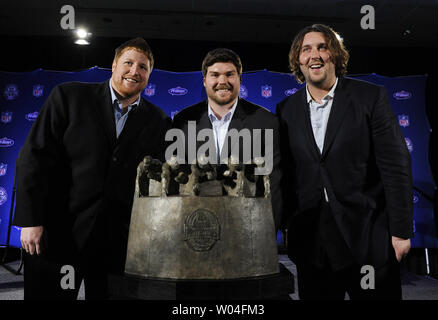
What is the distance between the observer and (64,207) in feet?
5.35

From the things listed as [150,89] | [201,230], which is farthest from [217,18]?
[201,230]

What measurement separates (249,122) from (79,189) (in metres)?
0.77

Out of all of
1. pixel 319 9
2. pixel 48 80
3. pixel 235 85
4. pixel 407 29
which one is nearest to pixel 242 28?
pixel 319 9

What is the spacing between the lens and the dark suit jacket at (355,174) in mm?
1623

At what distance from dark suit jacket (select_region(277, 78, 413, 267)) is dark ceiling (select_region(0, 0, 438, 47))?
3851 mm

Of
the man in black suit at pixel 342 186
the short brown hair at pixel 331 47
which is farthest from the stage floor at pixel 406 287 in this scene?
the short brown hair at pixel 331 47

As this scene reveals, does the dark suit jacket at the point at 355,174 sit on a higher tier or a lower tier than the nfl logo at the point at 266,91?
lower

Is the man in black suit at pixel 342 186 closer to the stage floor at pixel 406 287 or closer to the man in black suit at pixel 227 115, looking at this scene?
the man in black suit at pixel 227 115

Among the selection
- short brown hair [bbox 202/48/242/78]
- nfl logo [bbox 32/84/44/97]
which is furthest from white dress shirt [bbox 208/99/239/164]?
nfl logo [bbox 32/84/44/97]

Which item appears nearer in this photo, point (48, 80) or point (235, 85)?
point (235, 85)

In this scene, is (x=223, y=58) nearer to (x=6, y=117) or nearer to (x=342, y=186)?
(x=342, y=186)

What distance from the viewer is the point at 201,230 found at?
119 cm
